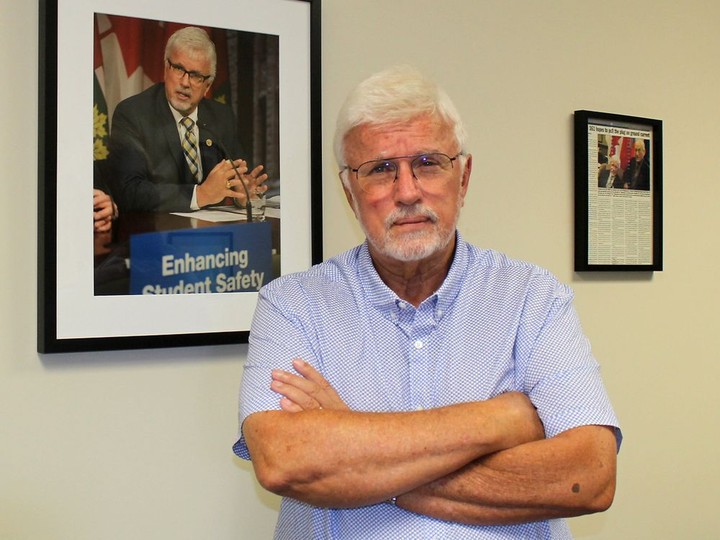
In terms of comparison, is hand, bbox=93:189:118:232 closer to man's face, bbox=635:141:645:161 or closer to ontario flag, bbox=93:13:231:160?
ontario flag, bbox=93:13:231:160

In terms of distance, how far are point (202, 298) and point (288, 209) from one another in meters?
0.29

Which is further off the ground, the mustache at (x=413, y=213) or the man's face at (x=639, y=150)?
the man's face at (x=639, y=150)

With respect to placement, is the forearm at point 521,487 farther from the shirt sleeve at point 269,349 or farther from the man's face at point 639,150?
the man's face at point 639,150

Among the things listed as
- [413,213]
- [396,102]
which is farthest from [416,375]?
[396,102]

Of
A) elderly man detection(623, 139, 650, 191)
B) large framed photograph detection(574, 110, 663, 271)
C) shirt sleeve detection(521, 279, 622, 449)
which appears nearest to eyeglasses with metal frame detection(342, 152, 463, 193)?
shirt sleeve detection(521, 279, 622, 449)

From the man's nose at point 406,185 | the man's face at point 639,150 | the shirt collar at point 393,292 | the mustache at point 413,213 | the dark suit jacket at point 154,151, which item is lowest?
the shirt collar at point 393,292

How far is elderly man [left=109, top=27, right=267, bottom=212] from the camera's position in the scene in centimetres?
164

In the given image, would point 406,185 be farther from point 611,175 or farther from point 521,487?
point 611,175

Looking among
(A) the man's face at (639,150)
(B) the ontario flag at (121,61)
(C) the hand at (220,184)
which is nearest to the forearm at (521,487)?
(C) the hand at (220,184)

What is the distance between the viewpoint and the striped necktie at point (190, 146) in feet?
5.59

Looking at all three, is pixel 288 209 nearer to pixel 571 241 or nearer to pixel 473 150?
pixel 473 150

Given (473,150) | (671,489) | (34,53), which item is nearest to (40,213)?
(34,53)

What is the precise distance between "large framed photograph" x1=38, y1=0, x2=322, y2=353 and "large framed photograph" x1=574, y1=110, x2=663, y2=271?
2.76 ft

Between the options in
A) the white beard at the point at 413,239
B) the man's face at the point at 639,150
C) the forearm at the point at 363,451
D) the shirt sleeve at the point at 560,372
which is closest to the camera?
the forearm at the point at 363,451
